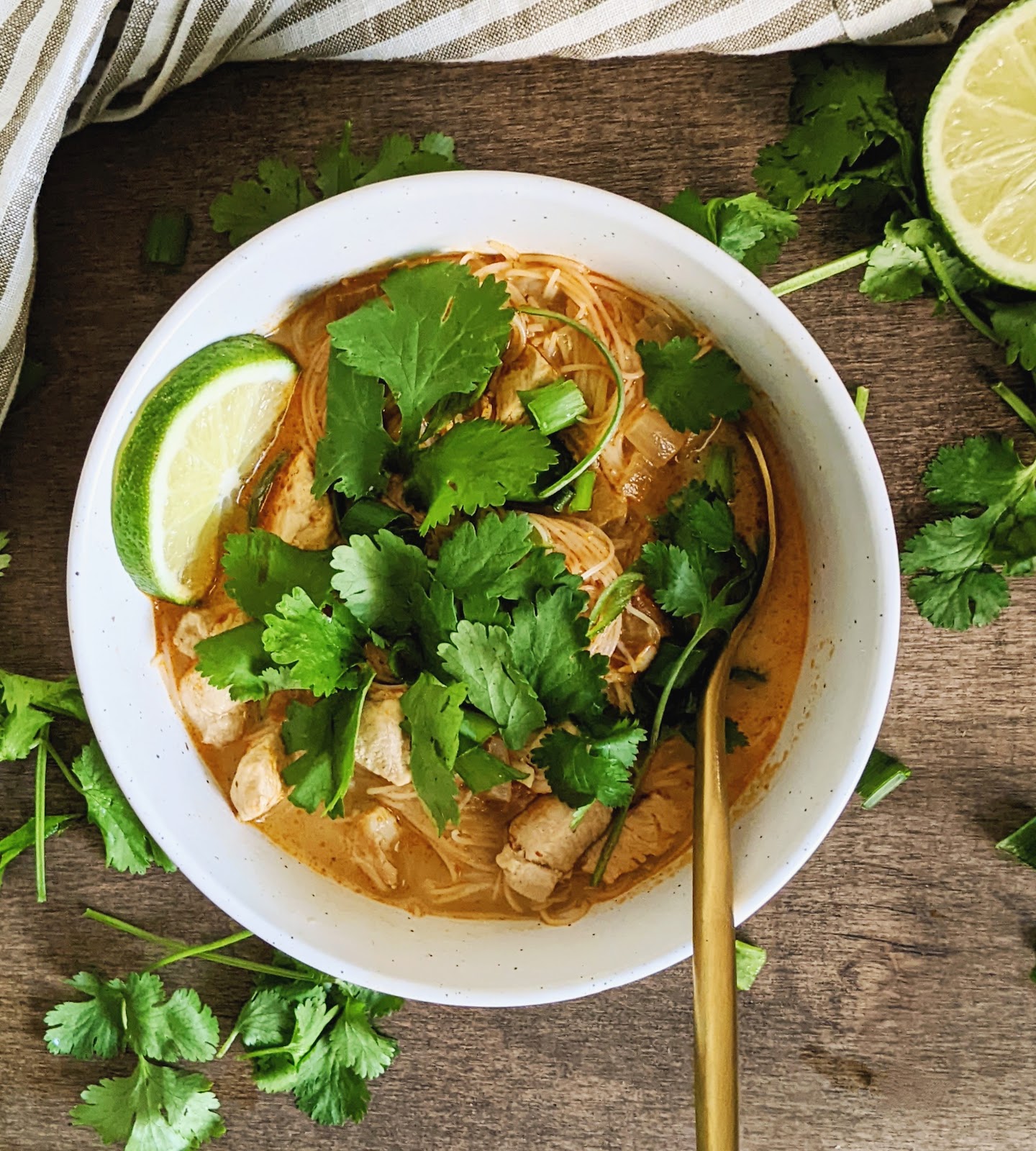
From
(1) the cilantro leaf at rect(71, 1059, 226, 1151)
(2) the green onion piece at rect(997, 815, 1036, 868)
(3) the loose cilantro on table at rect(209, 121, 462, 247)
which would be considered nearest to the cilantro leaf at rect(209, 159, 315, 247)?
(3) the loose cilantro on table at rect(209, 121, 462, 247)

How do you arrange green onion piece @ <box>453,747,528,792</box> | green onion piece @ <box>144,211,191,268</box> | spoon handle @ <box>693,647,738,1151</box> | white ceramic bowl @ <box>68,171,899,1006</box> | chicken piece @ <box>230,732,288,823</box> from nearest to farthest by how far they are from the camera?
spoon handle @ <box>693,647,738,1151</box>
white ceramic bowl @ <box>68,171,899,1006</box>
green onion piece @ <box>453,747,528,792</box>
chicken piece @ <box>230,732,288,823</box>
green onion piece @ <box>144,211,191,268</box>

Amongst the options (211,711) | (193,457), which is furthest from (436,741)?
(193,457)

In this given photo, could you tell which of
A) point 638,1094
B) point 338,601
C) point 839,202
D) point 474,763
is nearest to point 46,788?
point 338,601

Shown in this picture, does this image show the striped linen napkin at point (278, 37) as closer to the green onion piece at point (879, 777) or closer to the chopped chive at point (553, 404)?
the chopped chive at point (553, 404)

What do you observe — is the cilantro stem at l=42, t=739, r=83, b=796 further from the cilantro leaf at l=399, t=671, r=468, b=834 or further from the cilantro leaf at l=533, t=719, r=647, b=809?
the cilantro leaf at l=533, t=719, r=647, b=809

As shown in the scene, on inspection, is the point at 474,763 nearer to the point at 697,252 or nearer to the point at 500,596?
the point at 500,596

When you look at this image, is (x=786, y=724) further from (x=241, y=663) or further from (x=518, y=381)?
(x=241, y=663)
